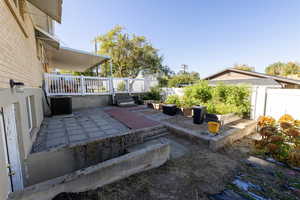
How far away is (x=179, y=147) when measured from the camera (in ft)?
11.3

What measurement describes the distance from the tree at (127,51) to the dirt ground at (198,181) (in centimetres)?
1514

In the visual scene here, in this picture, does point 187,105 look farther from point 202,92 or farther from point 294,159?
point 294,159

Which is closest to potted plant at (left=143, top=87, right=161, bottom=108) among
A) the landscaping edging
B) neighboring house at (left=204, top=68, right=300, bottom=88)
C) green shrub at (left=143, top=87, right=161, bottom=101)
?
green shrub at (left=143, top=87, right=161, bottom=101)

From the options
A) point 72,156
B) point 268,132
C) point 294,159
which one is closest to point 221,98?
point 268,132

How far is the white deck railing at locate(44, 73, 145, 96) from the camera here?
6.03 m

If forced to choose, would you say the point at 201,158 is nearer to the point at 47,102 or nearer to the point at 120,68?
the point at 47,102

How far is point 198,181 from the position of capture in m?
2.26

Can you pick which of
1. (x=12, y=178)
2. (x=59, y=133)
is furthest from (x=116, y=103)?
(x=12, y=178)

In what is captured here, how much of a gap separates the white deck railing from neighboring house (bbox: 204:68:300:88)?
7.39 meters

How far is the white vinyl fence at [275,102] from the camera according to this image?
457 centimetres

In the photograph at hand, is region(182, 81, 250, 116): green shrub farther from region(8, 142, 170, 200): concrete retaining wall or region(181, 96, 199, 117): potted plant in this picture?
region(8, 142, 170, 200): concrete retaining wall

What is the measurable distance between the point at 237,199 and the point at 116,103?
263 inches

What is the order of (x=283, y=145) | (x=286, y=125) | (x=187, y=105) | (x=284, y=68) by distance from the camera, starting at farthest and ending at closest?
(x=284, y=68)
(x=187, y=105)
(x=286, y=125)
(x=283, y=145)

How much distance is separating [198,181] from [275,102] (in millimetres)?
5245
